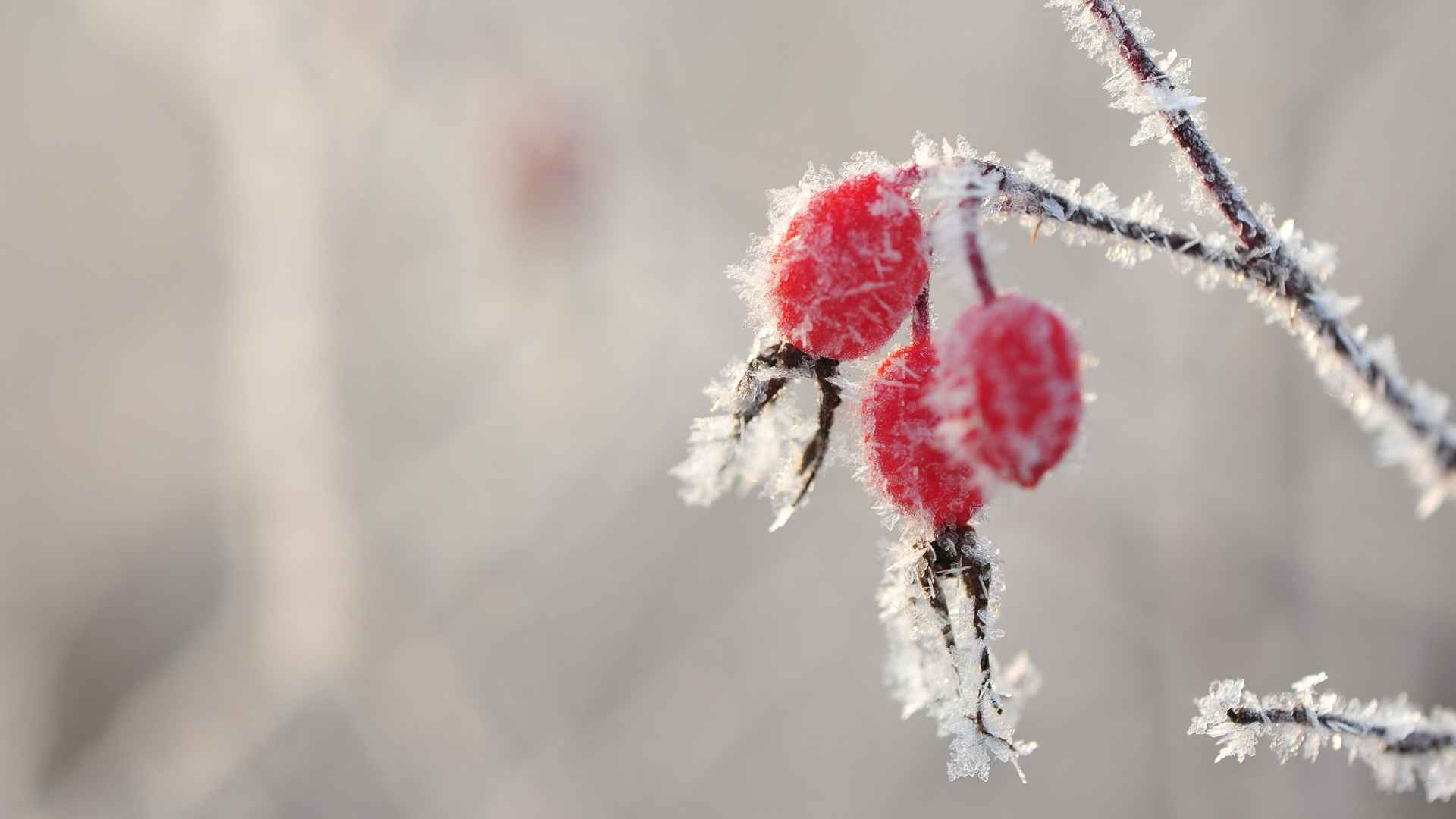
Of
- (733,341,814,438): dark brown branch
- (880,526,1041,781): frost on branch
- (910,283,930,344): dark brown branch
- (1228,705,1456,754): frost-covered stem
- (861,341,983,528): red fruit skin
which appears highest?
(733,341,814,438): dark brown branch

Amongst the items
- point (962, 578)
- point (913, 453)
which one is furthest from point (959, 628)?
point (913, 453)

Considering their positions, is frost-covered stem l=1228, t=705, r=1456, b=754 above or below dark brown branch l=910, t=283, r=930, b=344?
below

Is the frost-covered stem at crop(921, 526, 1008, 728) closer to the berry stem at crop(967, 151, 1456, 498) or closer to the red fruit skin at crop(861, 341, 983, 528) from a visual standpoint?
the red fruit skin at crop(861, 341, 983, 528)

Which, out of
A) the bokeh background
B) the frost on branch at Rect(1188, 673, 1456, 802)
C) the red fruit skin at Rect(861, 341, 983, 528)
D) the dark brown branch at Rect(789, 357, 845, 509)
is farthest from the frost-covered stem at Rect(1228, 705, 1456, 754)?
the bokeh background

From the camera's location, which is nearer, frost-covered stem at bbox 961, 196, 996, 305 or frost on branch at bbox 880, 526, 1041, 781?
frost-covered stem at bbox 961, 196, 996, 305

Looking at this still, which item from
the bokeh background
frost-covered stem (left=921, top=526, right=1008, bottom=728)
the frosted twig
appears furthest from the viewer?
the bokeh background

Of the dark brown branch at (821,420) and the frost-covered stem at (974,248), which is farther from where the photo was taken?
the dark brown branch at (821,420)

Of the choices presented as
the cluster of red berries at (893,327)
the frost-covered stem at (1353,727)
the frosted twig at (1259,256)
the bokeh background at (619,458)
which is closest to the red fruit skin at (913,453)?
the cluster of red berries at (893,327)

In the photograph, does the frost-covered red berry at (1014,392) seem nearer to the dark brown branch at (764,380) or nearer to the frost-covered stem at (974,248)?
the frost-covered stem at (974,248)
